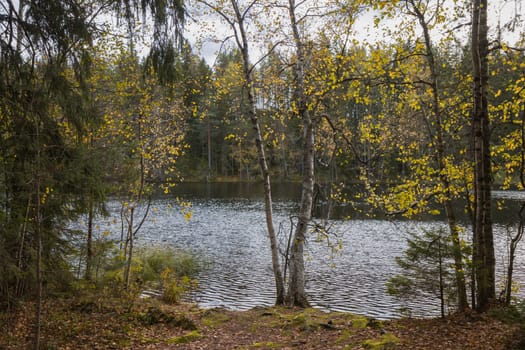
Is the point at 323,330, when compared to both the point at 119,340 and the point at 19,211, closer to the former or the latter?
the point at 119,340

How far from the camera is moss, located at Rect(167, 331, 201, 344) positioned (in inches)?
284

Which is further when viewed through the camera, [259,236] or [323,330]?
[259,236]

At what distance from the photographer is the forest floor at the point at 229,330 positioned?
607 centimetres

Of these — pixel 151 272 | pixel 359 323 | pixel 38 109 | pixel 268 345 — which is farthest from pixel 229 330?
pixel 151 272

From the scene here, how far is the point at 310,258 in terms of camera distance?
→ 1216 centimetres

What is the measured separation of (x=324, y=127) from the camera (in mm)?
11750

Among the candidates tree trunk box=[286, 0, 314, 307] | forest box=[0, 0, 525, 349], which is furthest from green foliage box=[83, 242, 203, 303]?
tree trunk box=[286, 0, 314, 307]

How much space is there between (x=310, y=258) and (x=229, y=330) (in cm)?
454

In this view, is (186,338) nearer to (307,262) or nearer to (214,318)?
(214,318)

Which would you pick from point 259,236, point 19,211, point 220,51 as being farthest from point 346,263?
point 19,211

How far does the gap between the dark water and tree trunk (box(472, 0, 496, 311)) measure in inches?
40.0

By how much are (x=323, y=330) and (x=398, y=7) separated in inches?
246

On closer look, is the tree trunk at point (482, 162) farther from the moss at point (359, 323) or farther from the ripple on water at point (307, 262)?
the ripple on water at point (307, 262)

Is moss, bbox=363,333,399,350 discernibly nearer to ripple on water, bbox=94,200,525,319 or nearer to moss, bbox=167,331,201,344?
moss, bbox=167,331,201,344
